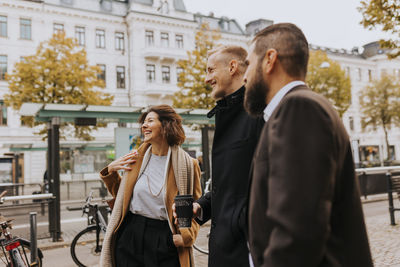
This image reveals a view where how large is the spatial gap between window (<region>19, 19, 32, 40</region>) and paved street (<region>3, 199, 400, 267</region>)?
82.2 feet

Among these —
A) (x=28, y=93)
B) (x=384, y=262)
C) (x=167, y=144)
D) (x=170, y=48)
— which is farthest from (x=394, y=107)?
(x=167, y=144)

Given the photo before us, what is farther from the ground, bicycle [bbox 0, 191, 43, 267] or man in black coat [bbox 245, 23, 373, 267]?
man in black coat [bbox 245, 23, 373, 267]

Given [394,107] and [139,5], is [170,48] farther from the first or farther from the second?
[394,107]

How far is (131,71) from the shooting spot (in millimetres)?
36000

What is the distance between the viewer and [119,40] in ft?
120

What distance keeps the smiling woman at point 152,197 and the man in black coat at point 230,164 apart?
0.95 meters

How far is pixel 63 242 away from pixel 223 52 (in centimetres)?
733

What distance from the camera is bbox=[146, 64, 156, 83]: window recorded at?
36250mm

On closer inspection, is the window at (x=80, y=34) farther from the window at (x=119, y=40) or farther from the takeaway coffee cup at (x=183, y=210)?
the takeaway coffee cup at (x=183, y=210)

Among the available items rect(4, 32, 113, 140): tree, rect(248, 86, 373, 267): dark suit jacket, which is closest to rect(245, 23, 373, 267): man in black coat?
rect(248, 86, 373, 267): dark suit jacket

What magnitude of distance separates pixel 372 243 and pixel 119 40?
33.2m

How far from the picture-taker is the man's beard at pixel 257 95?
1.58m

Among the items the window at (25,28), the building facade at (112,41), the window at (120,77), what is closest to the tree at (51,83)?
the building facade at (112,41)

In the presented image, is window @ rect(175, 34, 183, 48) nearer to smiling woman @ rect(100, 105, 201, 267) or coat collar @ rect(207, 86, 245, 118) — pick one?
smiling woman @ rect(100, 105, 201, 267)
